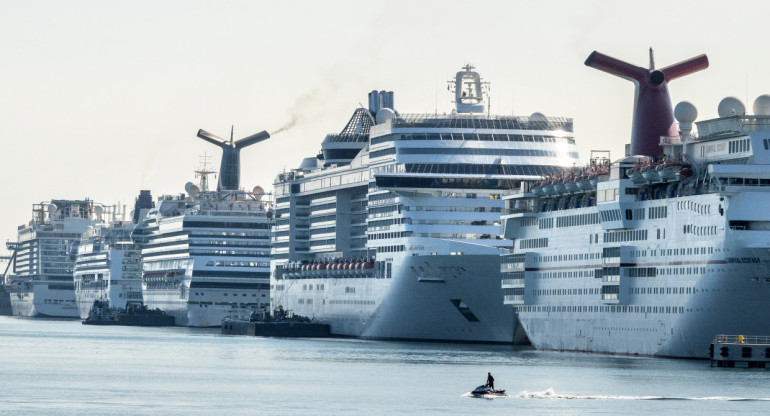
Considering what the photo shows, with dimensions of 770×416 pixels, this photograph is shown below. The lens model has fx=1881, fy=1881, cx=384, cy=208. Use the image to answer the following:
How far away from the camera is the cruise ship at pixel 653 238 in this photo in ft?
324

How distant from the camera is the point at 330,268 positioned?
154250 millimetres

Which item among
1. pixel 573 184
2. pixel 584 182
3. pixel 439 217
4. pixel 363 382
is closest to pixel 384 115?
pixel 439 217

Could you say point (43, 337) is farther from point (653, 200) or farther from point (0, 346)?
point (653, 200)

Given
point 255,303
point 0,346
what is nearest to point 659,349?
point 0,346

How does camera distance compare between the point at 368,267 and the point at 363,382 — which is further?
the point at 368,267

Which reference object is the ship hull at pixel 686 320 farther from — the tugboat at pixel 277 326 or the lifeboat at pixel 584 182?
the tugboat at pixel 277 326

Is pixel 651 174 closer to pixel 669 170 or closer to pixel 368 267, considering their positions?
pixel 669 170

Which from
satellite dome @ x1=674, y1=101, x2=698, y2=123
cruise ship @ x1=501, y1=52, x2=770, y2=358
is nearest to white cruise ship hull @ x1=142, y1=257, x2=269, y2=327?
cruise ship @ x1=501, y1=52, x2=770, y2=358

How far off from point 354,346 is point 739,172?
43.9 metres

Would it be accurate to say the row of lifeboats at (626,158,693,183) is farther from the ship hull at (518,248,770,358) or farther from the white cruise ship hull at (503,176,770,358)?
the ship hull at (518,248,770,358)

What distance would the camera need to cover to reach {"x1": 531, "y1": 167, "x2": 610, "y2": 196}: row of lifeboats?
376ft

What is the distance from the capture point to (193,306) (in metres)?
196

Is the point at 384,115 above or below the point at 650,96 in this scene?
above

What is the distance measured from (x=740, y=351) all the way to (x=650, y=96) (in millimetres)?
29210
